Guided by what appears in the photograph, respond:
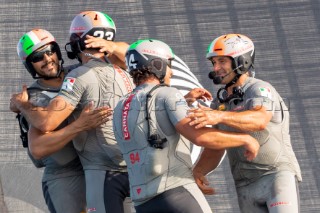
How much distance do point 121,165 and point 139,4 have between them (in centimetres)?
148

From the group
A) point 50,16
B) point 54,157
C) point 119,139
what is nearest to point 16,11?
point 50,16

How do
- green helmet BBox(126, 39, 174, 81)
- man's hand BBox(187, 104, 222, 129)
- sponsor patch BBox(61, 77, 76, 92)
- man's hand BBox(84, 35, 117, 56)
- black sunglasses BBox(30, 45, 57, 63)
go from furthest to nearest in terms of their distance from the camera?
1. black sunglasses BBox(30, 45, 57, 63)
2. man's hand BBox(84, 35, 117, 56)
3. sponsor patch BBox(61, 77, 76, 92)
4. green helmet BBox(126, 39, 174, 81)
5. man's hand BBox(187, 104, 222, 129)

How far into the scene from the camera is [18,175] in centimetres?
714

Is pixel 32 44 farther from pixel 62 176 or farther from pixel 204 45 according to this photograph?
pixel 204 45

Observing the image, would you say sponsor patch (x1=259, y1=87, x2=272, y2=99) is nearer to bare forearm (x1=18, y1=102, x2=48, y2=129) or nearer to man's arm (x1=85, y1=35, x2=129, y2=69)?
man's arm (x1=85, y1=35, x2=129, y2=69)

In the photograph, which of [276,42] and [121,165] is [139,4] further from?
[121,165]

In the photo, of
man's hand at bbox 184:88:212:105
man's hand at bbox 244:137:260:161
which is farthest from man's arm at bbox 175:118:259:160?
man's hand at bbox 184:88:212:105

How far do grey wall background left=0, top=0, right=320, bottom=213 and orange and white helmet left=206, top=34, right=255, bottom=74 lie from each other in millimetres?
846

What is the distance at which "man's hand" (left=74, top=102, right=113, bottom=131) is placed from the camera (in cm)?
632

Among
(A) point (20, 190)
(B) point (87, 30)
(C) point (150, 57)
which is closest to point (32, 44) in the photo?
(B) point (87, 30)

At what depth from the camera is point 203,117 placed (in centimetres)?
586

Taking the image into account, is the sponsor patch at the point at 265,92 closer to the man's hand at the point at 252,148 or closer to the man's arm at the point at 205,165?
the man's hand at the point at 252,148

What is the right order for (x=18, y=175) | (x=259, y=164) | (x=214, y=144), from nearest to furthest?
1. (x=214, y=144)
2. (x=259, y=164)
3. (x=18, y=175)

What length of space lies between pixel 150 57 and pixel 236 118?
48 centimetres
